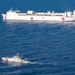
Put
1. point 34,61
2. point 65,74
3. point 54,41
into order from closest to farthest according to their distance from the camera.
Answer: point 65,74 → point 34,61 → point 54,41

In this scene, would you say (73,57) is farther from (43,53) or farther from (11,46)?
(11,46)

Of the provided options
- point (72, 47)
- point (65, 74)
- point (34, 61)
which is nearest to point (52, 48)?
point (72, 47)

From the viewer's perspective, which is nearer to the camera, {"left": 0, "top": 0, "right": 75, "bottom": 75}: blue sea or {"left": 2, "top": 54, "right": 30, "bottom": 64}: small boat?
{"left": 0, "top": 0, "right": 75, "bottom": 75}: blue sea

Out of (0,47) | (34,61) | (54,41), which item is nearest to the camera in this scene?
(34,61)

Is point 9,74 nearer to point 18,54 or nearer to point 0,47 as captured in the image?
point 18,54

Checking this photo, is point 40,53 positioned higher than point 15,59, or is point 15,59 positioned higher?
point 40,53

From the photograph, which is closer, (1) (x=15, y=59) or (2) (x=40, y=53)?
(1) (x=15, y=59)

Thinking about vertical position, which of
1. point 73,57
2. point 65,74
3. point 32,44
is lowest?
point 65,74

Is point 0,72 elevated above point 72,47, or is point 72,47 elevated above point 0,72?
point 72,47

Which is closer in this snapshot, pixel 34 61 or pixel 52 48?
pixel 34 61

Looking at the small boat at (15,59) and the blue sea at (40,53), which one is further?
the small boat at (15,59)
